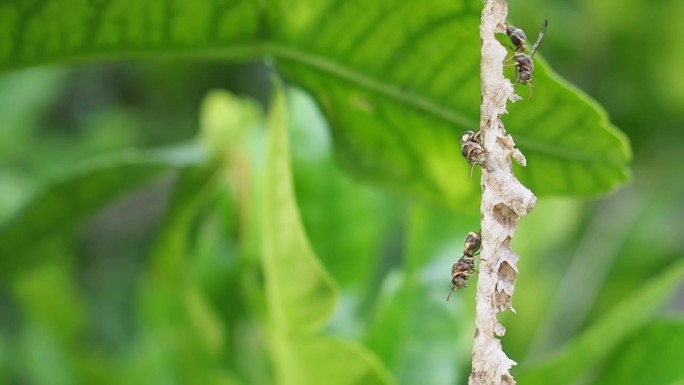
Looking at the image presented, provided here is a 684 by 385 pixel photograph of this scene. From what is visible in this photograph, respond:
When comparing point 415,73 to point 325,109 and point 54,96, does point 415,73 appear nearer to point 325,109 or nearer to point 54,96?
point 325,109

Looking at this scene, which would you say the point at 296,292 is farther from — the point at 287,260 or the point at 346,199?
the point at 346,199

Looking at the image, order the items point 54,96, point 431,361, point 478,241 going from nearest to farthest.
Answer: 1. point 478,241
2. point 431,361
3. point 54,96

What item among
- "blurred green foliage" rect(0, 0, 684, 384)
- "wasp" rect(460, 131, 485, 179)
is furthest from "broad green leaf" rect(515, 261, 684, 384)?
"wasp" rect(460, 131, 485, 179)

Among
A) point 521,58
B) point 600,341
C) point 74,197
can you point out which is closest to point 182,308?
point 74,197

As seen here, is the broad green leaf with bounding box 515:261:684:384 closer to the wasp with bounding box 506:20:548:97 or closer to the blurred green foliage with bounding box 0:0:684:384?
the blurred green foliage with bounding box 0:0:684:384

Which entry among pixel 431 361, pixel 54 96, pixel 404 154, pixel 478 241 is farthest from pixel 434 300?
pixel 54 96

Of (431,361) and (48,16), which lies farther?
(431,361)
